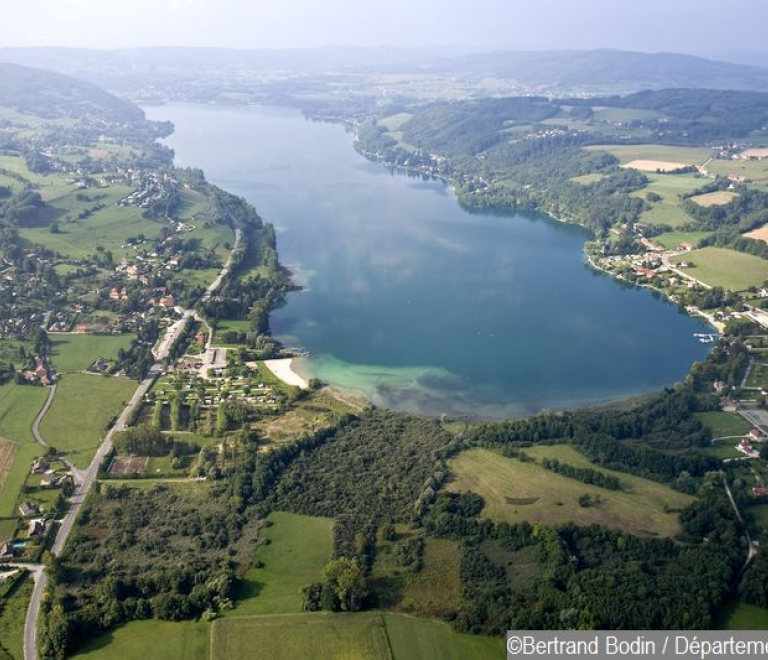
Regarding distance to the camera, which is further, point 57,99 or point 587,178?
point 57,99

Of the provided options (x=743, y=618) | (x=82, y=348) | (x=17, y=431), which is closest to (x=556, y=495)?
(x=743, y=618)

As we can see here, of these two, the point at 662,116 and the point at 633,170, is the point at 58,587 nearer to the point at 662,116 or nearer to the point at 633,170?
the point at 633,170

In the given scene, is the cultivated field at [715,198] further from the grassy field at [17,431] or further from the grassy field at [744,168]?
the grassy field at [17,431]

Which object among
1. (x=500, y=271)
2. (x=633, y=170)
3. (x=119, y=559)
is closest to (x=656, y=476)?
(x=119, y=559)

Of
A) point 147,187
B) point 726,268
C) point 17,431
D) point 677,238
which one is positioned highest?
point 147,187

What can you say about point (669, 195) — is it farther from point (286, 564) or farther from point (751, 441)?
point (286, 564)

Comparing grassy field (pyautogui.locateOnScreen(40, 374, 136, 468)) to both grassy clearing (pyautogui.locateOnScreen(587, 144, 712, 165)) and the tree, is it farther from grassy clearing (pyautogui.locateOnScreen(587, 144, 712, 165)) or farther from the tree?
grassy clearing (pyautogui.locateOnScreen(587, 144, 712, 165))

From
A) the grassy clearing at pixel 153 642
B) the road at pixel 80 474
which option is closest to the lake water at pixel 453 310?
the road at pixel 80 474
